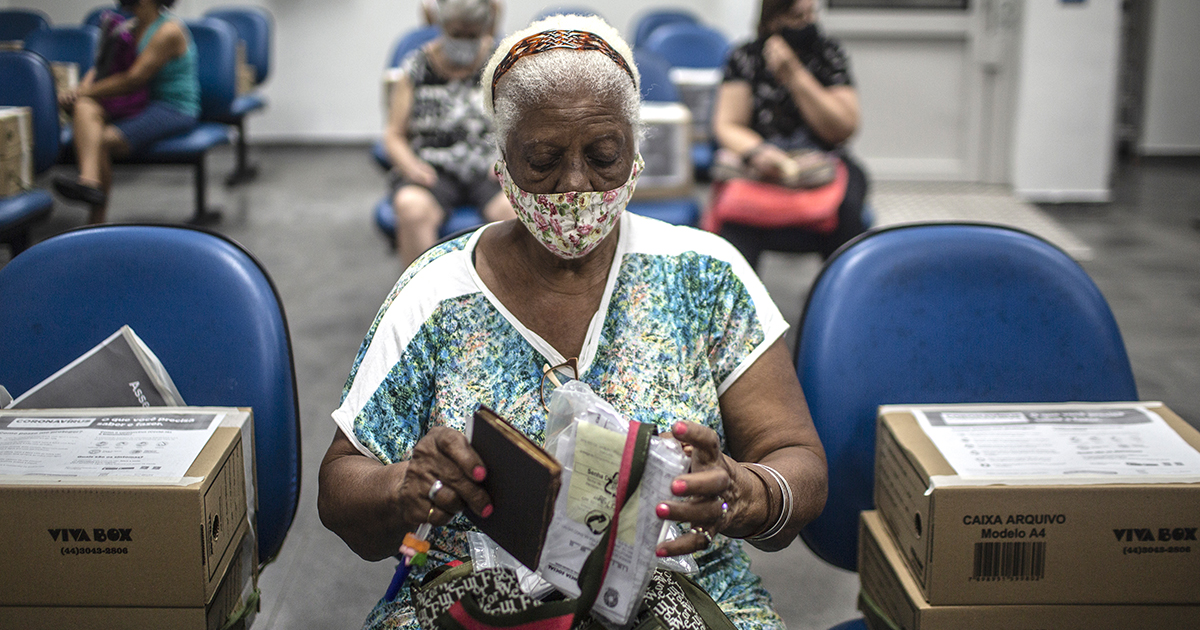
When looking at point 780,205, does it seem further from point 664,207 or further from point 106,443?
point 106,443

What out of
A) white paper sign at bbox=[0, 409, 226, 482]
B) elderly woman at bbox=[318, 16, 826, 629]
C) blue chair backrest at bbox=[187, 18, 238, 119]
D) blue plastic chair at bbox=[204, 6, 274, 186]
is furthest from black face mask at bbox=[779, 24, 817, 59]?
blue plastic chair at bbox=[204, 6, 274, 186]

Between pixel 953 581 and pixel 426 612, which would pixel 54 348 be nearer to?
pixel 426 612

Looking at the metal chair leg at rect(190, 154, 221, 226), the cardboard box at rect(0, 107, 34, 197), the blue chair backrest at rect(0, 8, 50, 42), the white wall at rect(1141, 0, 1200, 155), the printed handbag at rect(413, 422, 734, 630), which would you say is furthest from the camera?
the white wall at rect(1141, 0, 1200, 155)

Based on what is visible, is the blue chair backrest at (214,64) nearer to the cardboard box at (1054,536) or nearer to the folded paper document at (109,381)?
the folded paper document at (109,381)

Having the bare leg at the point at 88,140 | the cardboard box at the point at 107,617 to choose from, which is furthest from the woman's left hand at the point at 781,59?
the bare leg at the point at 88,140

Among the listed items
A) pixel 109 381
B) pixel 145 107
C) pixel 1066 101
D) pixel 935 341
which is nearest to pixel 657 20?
pixel 1066 101

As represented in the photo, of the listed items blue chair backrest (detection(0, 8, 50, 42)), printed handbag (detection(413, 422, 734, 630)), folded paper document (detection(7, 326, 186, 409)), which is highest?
blue chair backrest (detection(0, 8, 50, 42))

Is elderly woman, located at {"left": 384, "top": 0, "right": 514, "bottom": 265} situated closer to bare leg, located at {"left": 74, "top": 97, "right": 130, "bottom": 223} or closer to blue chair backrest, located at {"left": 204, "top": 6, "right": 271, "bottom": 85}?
bare leg, located at {"left": 74, "top": 97, "right": 130, "bottom": 223}

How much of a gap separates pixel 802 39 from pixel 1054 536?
2456 mm

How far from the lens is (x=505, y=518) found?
109cm

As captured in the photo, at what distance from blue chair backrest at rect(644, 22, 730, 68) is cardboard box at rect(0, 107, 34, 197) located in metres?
3.67

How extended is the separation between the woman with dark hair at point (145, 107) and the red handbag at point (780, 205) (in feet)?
11.0

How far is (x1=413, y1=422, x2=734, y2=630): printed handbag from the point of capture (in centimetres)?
106

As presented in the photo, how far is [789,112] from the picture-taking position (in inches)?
133
